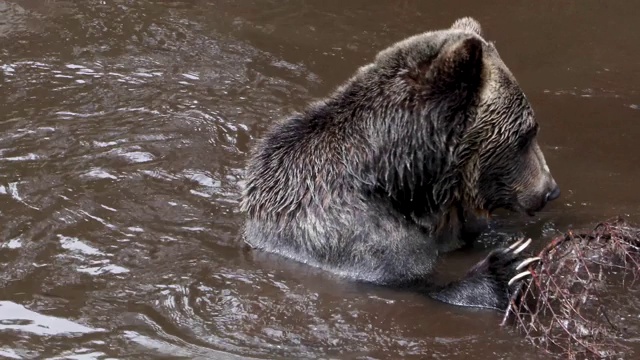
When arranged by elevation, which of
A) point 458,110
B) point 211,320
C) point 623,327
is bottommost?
point 211,320

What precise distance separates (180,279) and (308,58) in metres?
4.32

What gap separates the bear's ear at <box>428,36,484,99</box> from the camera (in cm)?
616

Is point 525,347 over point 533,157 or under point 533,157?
under

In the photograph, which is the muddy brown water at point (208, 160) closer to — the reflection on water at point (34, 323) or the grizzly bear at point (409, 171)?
the reflection on water at point (34, 323)

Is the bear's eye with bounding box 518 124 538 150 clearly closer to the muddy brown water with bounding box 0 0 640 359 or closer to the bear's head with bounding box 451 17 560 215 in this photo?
the bear's head with bounding box 451 17 560 215

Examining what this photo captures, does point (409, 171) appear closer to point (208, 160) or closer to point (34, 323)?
point (208, 160)

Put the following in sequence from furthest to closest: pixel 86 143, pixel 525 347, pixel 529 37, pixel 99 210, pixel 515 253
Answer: pixel 529 37 → pixel 86 143 → pixel 99 210 → pixel 515 253 → pixel 525 347

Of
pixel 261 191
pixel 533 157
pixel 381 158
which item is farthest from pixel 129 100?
pixel 533 157

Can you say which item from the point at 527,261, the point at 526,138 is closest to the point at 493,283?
the point at 527,261

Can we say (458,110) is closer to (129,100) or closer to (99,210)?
(99,210)

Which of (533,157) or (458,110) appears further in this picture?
(533,157)

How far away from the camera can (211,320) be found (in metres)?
6.11

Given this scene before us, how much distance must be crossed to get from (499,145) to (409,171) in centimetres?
67

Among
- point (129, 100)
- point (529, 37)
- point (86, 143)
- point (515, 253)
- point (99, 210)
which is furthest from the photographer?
point (529, 37)
